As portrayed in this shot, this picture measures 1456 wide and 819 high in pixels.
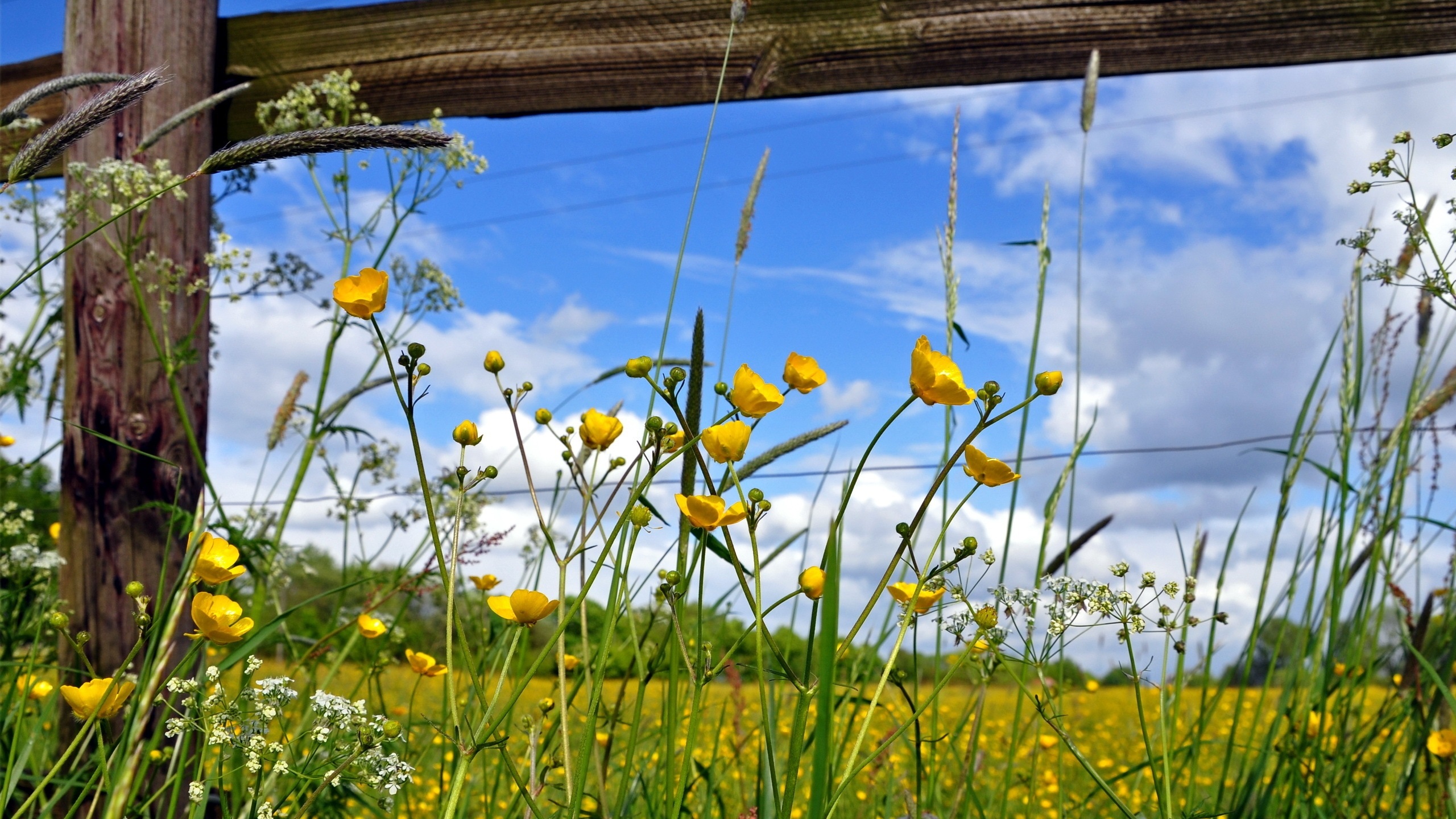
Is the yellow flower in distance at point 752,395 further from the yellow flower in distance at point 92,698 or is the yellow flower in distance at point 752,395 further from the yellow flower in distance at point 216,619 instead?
the yellow flower in distance at point 92,698

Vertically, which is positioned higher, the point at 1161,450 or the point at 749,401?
the point at 1161,450

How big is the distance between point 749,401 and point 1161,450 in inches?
75.8

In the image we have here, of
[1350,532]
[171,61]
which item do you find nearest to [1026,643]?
[1350,532]

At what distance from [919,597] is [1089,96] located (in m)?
1.37

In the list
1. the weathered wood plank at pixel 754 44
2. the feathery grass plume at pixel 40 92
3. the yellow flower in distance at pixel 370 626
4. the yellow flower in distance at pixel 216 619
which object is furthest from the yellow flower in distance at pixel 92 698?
the weathered wood plank at pixel 754 44

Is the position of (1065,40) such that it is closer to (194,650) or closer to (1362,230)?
(1362,230)

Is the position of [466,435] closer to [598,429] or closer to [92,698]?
[598,429]

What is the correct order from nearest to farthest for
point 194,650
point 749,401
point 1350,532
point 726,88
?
point 749,401 → point 194,650 → point 1350,532 → point 726,88

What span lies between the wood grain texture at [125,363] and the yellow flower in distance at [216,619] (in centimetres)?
125

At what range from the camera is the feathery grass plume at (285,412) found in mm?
2189

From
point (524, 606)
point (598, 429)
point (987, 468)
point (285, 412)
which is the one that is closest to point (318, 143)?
point (598, 429)

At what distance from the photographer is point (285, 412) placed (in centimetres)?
219

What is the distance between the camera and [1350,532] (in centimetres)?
158

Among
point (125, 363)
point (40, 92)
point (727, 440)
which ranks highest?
point (40, 92)
